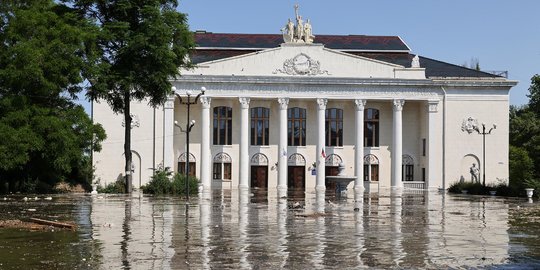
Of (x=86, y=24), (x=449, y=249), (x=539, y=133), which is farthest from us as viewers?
(x=539, y=133)

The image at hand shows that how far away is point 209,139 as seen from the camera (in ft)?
232

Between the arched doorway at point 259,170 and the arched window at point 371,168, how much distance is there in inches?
368

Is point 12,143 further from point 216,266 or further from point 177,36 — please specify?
point 216,266

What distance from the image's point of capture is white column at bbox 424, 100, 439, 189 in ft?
230

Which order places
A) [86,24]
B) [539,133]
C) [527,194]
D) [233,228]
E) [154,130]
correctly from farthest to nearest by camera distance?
1. [539,133]
2. [154,130]
3. [527,194]
4. [86,24]
5. [233,228]

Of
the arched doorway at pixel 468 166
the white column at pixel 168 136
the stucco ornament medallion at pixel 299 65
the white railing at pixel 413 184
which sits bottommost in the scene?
the white railing at pixel 413 184

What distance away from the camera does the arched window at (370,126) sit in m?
73.3

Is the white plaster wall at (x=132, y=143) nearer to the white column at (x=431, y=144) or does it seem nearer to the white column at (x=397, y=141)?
the white column at (x=397, y=141)

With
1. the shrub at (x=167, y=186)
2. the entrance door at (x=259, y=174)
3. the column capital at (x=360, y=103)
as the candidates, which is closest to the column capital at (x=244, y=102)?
the entrance door at (x=259, y=174)

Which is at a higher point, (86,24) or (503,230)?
(86,24)

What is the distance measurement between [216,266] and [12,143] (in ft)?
91.6

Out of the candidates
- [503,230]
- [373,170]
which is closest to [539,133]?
[373,170]

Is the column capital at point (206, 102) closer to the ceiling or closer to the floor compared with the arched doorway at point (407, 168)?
closer to the ceiling

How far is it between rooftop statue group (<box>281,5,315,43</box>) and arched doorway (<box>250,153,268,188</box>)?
35.9ft
